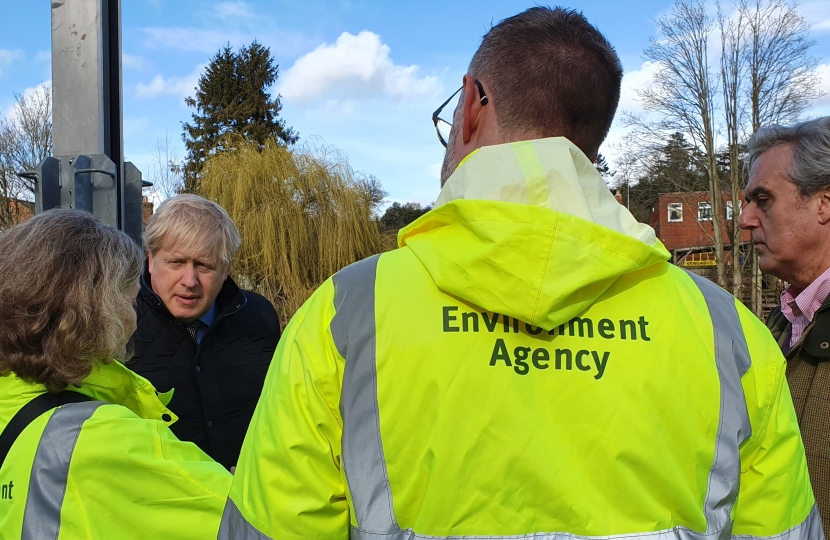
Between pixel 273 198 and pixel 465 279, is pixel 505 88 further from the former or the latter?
pixel 273 198

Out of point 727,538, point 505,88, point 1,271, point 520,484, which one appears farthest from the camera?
point 1,271

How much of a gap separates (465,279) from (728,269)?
33.1 meters

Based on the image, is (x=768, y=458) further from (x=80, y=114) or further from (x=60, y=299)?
(x=80, y=114)

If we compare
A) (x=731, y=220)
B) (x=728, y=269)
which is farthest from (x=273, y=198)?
(x=728, y=269)

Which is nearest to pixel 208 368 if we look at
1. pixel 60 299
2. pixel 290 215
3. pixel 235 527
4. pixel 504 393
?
pixel 60 299

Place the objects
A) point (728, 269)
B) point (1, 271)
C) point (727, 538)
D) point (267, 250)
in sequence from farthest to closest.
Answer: point (728, 269) → point (267, 250) → point (1, 271) → point (727, 538)

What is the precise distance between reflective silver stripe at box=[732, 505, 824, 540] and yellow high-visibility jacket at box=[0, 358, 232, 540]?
1.13 m

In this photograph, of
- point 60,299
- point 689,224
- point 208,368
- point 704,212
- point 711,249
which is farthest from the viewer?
point 689,224

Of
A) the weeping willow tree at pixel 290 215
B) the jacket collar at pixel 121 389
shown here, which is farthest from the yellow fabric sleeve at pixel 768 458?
the weeping willow tree at pixel 290 215

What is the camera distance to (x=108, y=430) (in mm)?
1483

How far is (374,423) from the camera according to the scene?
1119 mm

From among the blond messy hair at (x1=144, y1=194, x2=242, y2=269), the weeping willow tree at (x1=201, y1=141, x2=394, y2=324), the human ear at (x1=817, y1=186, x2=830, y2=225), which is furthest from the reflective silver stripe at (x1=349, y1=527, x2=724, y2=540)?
the weeping willow tree at (x1=201, y1=141, x2=394, y2=324)

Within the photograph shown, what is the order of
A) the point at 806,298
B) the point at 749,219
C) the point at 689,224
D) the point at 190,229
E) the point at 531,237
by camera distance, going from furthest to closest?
the point at 689,224
the point at 190,229
the point at 749,219
the point at 806,298
the point at 531,237

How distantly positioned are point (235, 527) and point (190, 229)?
215 cm
